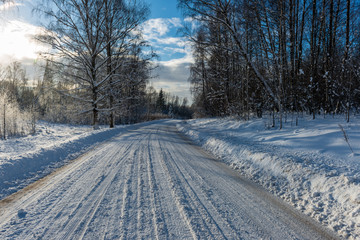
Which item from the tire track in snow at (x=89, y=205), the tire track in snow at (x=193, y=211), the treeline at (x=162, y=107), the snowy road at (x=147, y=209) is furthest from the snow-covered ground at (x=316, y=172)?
the treeline at (x=162, y=107)

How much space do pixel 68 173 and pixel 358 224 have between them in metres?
5.36

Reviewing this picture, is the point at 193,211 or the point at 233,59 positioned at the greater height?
the point at 233,59

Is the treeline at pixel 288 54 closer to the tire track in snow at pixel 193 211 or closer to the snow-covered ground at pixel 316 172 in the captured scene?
the snow-covered ground at pixel 316 172

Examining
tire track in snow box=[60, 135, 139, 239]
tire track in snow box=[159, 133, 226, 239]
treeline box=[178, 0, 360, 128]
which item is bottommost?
tire track in snow box=[159, 133, 226, 239]

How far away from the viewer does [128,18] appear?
1520cm

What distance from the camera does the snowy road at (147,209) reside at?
229 centimetres

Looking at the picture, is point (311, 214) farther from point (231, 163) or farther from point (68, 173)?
point (68, 173)

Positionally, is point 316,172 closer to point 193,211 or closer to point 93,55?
point 193,211

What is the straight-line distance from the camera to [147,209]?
2.80 metres

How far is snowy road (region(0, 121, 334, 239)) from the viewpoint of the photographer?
7.51 feet

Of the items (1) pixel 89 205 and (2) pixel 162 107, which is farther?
(2) pixel 162 107

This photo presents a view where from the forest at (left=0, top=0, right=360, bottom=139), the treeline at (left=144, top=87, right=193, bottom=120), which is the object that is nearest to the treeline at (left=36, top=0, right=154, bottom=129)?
the forest at (left=0, top=0, right=360, bottom=139)

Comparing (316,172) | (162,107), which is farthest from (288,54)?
(162,107)

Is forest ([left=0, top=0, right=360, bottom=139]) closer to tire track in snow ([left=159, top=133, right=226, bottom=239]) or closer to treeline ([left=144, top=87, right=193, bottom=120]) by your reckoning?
tire track in snow ([left=159, top=133, right=226, bottom=239])
